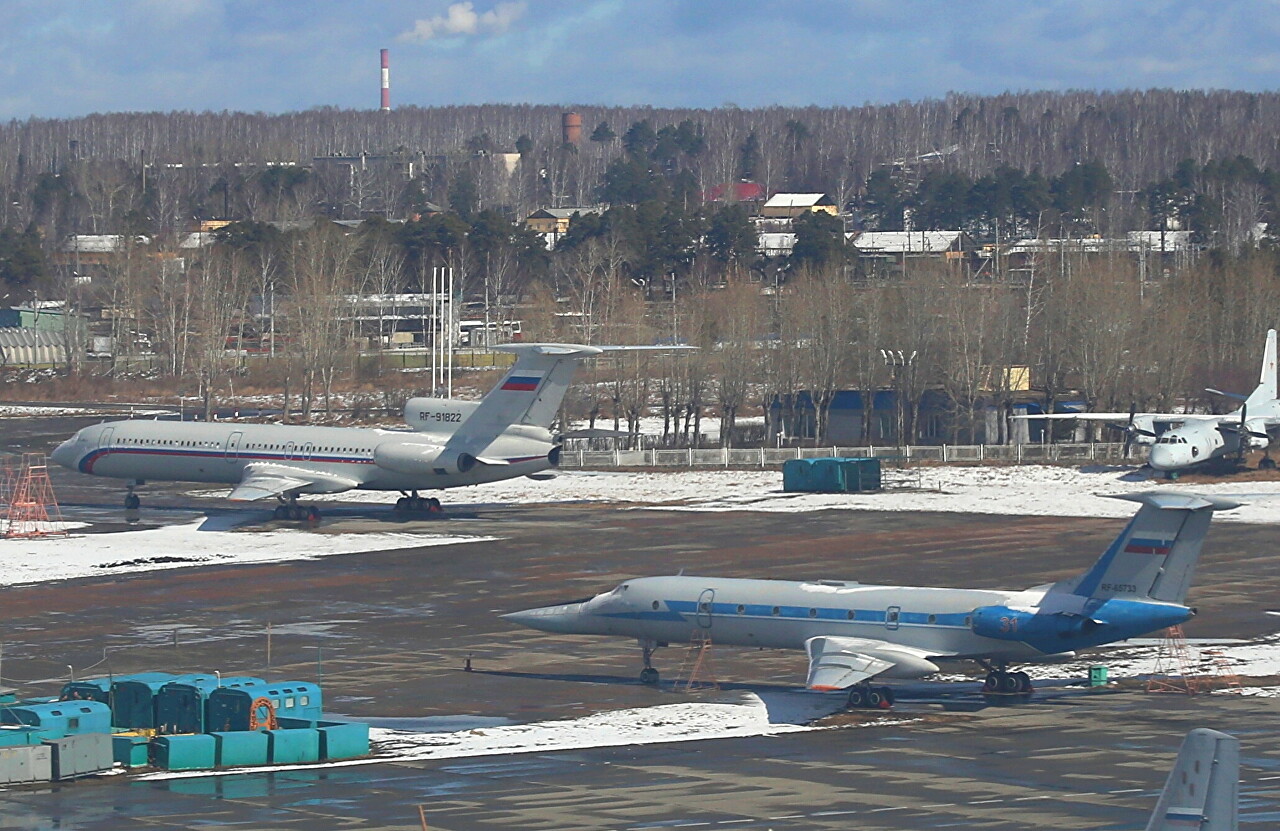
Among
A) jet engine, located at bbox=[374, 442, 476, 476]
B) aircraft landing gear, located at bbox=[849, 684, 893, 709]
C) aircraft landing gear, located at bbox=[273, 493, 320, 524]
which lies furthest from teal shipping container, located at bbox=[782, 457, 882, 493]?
aircraft landing gear, located at bbox=[849, 684, 893, 709]

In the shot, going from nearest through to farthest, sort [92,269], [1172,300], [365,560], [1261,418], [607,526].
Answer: [365,560] → [607,526] → [1261,418] → [1172,300] → [92,269]

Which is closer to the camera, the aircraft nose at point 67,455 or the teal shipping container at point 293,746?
the teal shipping container at point 293,746

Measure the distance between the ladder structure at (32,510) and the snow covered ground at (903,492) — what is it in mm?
11810

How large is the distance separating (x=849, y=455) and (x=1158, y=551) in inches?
2221

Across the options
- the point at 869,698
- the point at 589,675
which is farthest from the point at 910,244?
the point at 869,698

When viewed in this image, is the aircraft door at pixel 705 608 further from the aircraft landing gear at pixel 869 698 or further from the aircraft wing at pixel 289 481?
the aircraft wing at pixel 289 481

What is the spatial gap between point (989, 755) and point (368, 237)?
125 m

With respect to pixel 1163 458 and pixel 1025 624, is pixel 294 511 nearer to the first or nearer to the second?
pixel 1163 458

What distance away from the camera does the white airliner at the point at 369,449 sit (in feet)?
222

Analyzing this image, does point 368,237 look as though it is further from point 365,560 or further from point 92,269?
point 365,560

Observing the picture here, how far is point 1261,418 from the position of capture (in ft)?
267

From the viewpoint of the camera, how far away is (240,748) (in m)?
33.6

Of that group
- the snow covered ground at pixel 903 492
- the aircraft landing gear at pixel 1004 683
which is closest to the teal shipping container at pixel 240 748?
the aircraft landing gear at pixel 1004 683

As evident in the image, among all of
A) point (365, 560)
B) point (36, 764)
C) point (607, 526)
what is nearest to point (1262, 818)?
point (36, 764)
